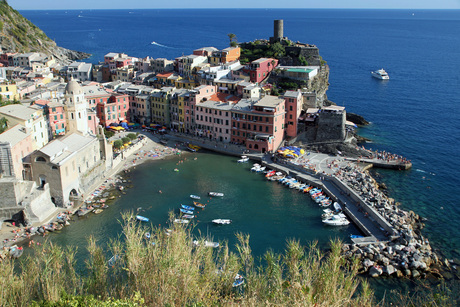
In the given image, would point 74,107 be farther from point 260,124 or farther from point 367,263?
point 367,263

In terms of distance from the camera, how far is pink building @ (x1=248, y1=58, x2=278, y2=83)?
73.8 meters

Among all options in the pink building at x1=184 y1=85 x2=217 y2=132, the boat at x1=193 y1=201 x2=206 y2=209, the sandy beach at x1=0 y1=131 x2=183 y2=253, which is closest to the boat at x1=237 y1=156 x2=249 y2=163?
the sandy beach at x1=0 y1=131 x2=183 y2=253

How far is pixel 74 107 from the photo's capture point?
5347 centimetres

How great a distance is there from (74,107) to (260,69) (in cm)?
3338

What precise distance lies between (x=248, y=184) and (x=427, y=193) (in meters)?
20.2

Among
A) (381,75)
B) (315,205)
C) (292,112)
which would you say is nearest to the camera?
(315,205)

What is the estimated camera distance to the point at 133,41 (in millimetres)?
191750

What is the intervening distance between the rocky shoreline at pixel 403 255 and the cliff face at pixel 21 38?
10264 centimetres

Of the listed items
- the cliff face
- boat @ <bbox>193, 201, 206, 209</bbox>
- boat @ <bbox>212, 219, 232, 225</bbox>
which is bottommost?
boat @ <bbox>212, 219, 232, 225</bbox>

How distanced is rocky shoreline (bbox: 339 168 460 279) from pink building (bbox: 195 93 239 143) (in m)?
26.8

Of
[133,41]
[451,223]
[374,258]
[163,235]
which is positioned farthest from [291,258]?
[133,41]

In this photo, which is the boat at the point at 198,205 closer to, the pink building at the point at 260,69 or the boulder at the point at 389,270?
the boulder at the point at 389,270

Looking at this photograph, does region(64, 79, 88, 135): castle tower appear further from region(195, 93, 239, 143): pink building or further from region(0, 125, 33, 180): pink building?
region(195, 93, 239, 143): pink building

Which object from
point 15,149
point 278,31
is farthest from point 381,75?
point 15,149
